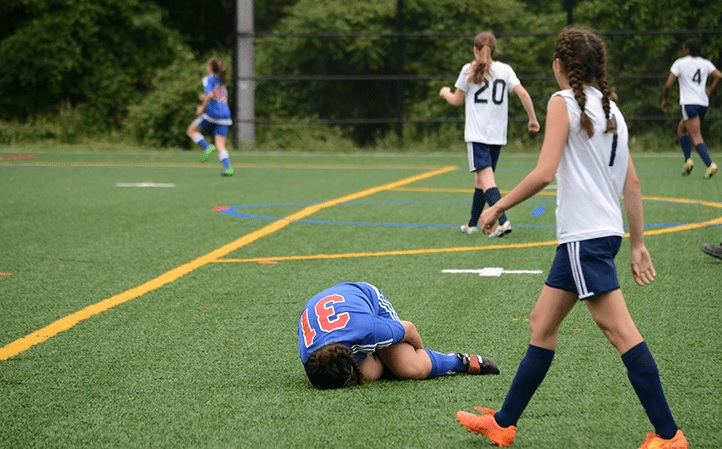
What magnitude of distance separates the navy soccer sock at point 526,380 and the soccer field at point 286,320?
0.15 m

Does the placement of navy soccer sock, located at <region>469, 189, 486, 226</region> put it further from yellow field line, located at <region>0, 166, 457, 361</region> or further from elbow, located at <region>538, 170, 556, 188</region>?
elbow, located at <region>538, 170, 556, 188</region>

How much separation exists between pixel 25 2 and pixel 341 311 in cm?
2862

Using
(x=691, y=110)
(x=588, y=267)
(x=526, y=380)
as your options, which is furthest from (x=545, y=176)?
(x=691, y=110)

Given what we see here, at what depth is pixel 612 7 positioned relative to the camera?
22.4m

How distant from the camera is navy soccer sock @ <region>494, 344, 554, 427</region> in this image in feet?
13.1

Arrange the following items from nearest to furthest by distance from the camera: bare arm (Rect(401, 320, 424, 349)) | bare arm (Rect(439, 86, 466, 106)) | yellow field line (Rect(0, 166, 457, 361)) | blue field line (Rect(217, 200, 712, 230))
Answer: bare arm (Rect(401, 320, 424, 349)), yellow field line (Rect(0, 166, 457, 361)), bare arm (Rect(439, 86, 466, 106)), blue field line (Rect(217, 200, 712, 230))

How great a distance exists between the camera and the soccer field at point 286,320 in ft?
14.0

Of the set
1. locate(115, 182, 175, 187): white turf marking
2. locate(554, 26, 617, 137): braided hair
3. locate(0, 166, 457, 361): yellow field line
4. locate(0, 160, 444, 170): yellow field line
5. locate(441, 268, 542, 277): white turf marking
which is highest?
locate(554, 26, 617, 137): braided hair

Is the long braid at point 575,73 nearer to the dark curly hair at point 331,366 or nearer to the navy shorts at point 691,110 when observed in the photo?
the dark curly hair at point 331,366

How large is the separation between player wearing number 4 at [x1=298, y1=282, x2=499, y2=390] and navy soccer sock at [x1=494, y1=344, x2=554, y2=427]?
0.88 meters

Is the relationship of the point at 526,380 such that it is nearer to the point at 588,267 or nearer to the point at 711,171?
the point at 588,267

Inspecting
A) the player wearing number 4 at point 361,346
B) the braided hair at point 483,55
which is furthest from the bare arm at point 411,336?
the braided hair at point 483,55

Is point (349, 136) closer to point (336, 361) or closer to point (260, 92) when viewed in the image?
point (260, 92)

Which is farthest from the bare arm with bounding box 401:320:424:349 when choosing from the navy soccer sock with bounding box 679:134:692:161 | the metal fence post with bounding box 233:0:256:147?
the metal fence post with bounding box 233:0:256:147
